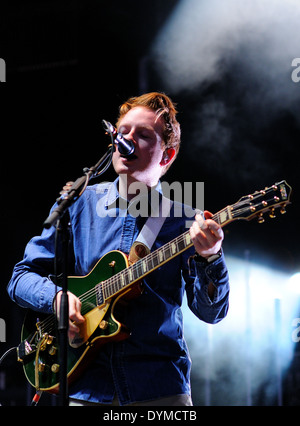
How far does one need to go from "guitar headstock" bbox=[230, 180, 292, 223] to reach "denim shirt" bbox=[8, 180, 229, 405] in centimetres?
19

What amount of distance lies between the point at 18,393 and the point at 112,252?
2.88 meters

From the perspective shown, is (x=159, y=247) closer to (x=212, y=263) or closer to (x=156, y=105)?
(x=212, y=263)

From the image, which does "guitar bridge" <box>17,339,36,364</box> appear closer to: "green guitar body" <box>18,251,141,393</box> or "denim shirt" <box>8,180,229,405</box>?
"green guitar body" <box>18,251,141,393</box>

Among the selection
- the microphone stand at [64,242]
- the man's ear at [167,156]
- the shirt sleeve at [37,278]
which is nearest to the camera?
the microphone stand at [64,242]

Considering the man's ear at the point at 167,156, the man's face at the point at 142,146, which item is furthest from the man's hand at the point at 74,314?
the man's ear at the point at 167,156

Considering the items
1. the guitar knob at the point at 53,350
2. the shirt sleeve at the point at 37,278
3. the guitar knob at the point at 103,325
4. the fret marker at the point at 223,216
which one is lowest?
the guitar knob at the point at 53,350

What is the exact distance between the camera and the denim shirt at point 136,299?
78.9 inches

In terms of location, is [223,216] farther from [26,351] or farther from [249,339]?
[249,339]

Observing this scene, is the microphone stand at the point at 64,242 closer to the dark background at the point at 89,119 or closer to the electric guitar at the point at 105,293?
the electric guitar at the point at 105,293

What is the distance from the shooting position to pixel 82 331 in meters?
2.13

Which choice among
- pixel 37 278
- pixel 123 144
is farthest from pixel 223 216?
pixel 37 278

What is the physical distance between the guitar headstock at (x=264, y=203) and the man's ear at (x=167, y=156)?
0.65 meters

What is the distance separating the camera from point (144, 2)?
4383 millimetres

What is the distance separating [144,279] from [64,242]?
17.0 inches
